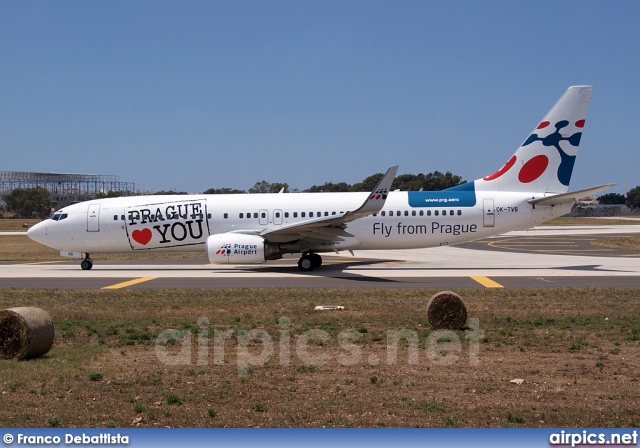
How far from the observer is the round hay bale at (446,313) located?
46.4 feet

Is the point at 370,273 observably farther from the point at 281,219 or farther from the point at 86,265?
the point at 86,265

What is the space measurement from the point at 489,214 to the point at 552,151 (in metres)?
3.97

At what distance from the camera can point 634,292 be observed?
65.8ft

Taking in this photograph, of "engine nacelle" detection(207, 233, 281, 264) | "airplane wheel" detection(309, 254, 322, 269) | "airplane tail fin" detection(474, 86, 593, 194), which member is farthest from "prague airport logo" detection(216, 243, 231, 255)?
"airplane tail fin" detection(474, 86, 593, 194)

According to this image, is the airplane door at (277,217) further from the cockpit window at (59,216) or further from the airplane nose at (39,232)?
the airplane nose at (39,232)

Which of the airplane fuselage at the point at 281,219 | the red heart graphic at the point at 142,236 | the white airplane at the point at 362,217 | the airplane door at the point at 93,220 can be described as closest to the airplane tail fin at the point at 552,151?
the white airplane at the point at 362,217

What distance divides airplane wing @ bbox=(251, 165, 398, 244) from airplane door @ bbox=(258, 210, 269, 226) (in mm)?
858

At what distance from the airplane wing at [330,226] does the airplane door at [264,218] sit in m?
0.86

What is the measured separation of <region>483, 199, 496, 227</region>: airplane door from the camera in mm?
29219

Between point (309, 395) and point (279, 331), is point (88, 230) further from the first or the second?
point (309, 395)

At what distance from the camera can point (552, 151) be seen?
29.6 meters

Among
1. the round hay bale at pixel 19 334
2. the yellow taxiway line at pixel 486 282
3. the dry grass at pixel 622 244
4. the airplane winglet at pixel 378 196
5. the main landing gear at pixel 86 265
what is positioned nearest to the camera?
the round hay bale at pixel 19 334

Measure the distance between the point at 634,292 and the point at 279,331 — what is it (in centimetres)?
1180

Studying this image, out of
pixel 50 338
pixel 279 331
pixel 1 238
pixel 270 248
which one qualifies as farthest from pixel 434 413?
pixel 1 238
